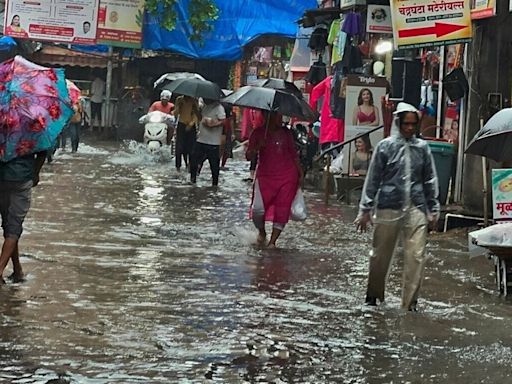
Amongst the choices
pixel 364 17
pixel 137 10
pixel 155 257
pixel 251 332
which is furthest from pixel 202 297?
pixel 137 10

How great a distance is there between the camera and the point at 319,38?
81.8 feet

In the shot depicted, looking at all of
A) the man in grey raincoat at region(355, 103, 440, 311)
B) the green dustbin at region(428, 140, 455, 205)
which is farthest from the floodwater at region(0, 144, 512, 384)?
the green dustbin at region(428, 140, 455, 205)

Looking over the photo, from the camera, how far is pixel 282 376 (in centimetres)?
641

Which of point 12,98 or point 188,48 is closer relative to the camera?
point 12,98

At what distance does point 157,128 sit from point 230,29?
1145cm

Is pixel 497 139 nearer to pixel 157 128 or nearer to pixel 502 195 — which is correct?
pixel 502 195

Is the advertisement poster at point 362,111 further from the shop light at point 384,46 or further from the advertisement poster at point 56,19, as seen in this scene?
the advertisement poster at point 56,19

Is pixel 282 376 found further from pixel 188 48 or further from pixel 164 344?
pixel 188 48

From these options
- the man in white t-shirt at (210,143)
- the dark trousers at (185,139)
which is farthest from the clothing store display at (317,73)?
the man in white t-shirt at (210,143)

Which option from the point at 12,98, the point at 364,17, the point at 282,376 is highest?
the point at 364,17

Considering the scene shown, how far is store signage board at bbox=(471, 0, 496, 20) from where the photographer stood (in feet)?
45.1

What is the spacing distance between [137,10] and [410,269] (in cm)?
2779

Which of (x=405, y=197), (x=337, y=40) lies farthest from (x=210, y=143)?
(x=405, y=197)

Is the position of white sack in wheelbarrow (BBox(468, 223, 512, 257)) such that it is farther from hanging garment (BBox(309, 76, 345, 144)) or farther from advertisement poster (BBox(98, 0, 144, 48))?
advertisement poster (BBox(98, 0, 144, 48))
